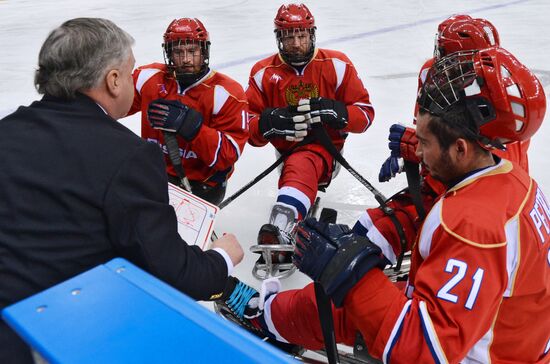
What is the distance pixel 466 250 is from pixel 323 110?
4.71 ft

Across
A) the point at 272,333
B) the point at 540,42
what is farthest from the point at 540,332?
the point at 540,42

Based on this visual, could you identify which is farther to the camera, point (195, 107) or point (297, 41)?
point (297, 41)

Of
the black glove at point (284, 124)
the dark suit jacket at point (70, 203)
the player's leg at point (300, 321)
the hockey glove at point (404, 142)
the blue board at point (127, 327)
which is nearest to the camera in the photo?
the blue board at point (127, 327)

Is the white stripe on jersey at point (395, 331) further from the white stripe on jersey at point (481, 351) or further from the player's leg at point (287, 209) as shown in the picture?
the player's leg at point (287, 209)

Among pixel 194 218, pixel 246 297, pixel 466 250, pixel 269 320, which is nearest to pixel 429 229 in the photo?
pixel 466 250

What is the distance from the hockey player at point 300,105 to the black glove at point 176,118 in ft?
1.33

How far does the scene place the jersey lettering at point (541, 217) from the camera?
110 cm

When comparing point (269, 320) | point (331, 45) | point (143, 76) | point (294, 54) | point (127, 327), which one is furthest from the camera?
point (331, 45)

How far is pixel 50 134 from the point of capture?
1.03m

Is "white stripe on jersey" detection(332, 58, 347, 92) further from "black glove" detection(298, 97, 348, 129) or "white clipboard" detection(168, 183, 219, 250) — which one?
"white clipboard" detection(168, 183, 219, 250)

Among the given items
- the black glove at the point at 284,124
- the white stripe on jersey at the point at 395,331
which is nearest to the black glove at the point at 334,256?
the white stripe on jersey at the point at 395,331

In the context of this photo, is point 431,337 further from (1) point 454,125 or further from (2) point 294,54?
(2) point 294,54

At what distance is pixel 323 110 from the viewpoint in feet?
7.83

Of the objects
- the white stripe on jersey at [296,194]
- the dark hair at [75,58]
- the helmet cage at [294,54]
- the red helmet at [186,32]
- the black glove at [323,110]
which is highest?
the dark hair at [75,58]
